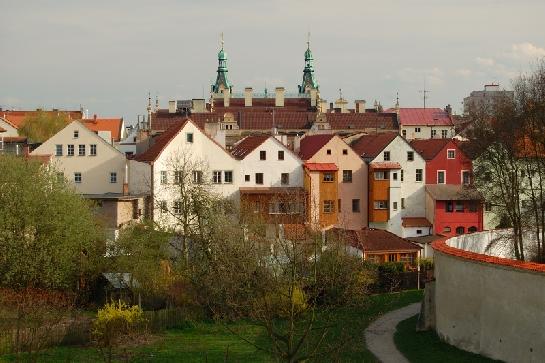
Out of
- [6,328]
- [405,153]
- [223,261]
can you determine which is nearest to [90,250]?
[223,261]

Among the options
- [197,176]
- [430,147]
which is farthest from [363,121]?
[197,176]

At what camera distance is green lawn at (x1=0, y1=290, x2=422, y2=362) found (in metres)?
31.1

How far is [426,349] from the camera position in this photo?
3109cm

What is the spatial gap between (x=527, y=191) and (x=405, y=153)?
1671 centimetres

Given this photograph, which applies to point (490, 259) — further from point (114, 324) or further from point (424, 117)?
point (424, 117)

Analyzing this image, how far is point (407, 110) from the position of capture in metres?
110

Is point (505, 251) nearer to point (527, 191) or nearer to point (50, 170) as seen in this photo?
point (527, 191)

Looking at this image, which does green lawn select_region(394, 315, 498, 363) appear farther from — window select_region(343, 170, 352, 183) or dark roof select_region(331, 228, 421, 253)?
window select_region(343, 170, 352, 183)

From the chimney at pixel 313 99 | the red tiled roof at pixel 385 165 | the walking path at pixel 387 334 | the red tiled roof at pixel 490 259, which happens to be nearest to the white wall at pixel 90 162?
the red tiled roof at pixel 385 165

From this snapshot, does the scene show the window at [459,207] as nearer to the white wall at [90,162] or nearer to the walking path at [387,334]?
the walking path at [387,334]

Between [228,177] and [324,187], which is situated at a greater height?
[228,177]

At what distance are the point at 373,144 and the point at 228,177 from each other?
1096 cm

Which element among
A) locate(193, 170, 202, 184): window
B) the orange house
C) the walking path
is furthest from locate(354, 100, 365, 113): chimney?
the walking path

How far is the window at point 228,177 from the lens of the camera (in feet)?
201
